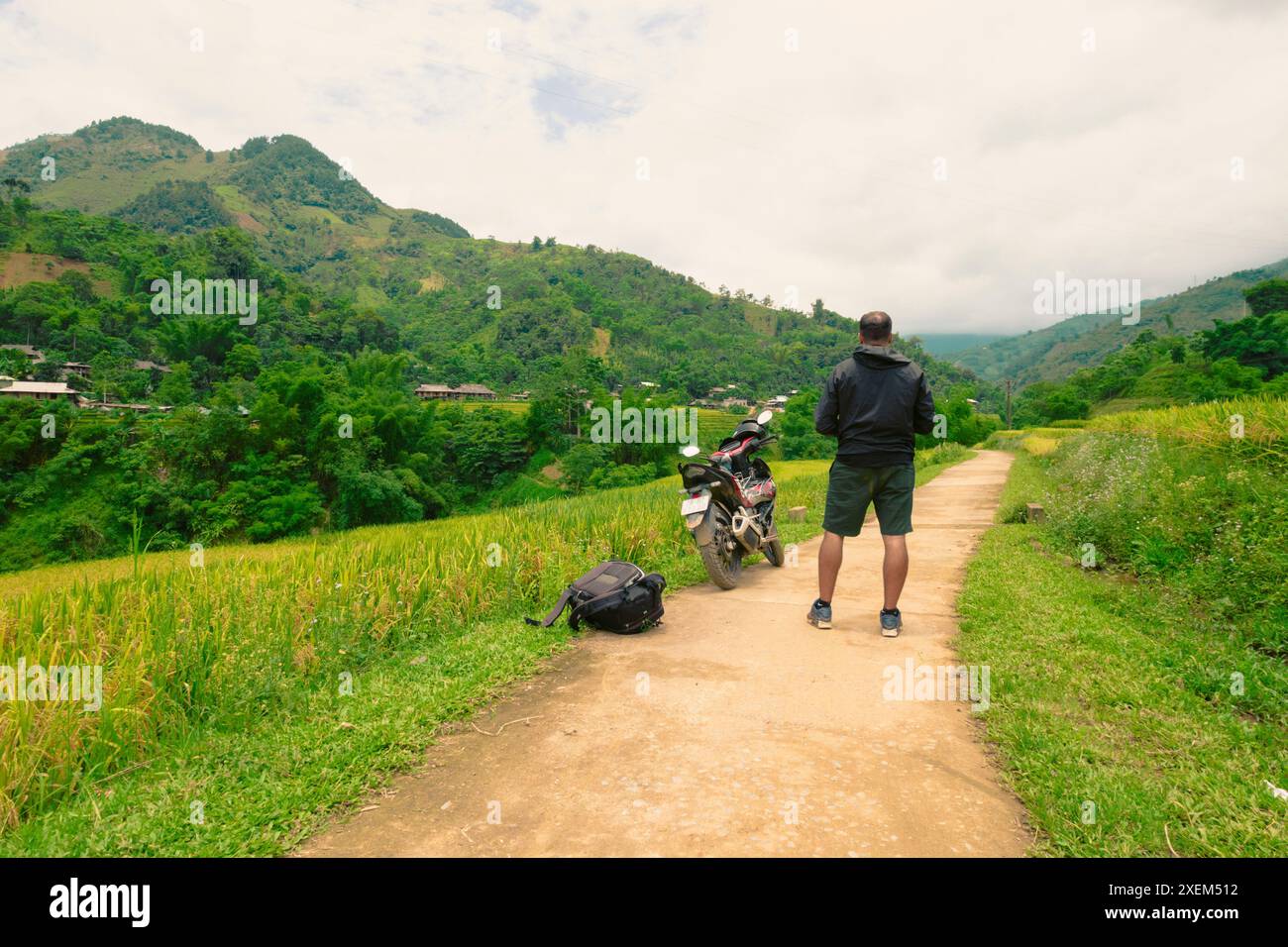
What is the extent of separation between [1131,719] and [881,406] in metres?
1.98

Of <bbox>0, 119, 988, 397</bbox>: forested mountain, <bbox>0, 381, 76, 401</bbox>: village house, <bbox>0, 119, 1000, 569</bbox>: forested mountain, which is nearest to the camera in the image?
<bbox>0, 119, 1000, 569</bbox>: forested mountain

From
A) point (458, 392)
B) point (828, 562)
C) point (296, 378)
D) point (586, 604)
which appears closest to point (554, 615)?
point (586, 604)

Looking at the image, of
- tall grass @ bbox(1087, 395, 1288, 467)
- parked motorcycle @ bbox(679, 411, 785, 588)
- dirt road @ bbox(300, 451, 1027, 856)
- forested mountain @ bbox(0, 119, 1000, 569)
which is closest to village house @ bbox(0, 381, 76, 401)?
forested mountain @ bbox(0, 119, 1000, 569)

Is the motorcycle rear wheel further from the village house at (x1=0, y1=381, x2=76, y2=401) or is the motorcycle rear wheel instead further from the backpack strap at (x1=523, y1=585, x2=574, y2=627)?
the village house at (x1=0, y1=381, x2=76, y2=401)

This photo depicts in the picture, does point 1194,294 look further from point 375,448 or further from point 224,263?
point 224,263

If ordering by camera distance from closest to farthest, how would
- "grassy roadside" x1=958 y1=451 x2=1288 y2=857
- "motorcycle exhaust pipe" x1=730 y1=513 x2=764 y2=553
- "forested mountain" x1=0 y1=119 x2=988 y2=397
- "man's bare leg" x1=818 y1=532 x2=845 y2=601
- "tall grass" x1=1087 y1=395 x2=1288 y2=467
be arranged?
"grassy roadside" x1=958 y1=451 x2=1288 y2=857 < "man's bare leg" x1=818 y1=532 x2=845 y2=601 < "tall grass" x1=1087 y1=395 x2=1288 y2=467 < "motorcycle exhaust pipe" x1=730 y1=513 x2=764 y2=553 < "forested mountain" x1=0 y1=119 x2=988 y2=397

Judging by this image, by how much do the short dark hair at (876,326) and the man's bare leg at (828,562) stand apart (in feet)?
4.12

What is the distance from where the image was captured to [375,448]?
44719 mm

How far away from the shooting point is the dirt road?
6.72 feet

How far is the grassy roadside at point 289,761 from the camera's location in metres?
2.05

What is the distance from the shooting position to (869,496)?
4129mm

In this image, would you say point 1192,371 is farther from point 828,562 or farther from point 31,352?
point 31,352

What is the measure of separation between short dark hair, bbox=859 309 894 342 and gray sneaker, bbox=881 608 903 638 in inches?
67.9
